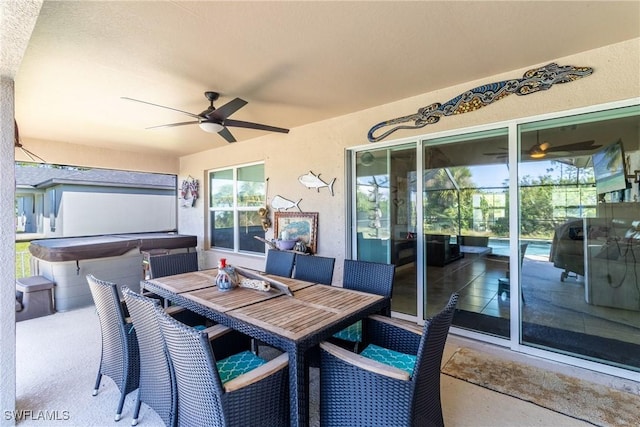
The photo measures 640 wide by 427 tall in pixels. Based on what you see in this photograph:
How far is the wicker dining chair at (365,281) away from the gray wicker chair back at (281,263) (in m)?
0.72

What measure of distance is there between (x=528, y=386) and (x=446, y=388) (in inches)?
25.1

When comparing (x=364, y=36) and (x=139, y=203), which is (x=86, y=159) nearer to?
(x=139, y=203)

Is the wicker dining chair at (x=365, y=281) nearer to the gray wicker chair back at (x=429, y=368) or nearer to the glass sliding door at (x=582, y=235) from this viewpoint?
the gray wicker chair back at (x=429, y=368)

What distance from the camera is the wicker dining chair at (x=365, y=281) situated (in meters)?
2.38

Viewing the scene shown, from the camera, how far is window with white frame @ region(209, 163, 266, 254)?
5.21m

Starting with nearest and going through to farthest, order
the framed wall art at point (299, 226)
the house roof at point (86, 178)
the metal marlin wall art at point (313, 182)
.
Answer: the metal marlin wall art at point (313, 182) → the framed wall art at point (299, 226) → the house roof at point (86, 178)

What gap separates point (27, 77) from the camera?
106 inches

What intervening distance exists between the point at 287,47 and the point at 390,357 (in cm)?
233

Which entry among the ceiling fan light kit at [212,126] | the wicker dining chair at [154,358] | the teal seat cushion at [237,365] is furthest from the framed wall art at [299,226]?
the teal seat cushion at [237,365]

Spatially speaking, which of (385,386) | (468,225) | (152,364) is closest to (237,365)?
(152,364)

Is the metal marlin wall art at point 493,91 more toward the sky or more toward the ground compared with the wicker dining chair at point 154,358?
more toward the sky

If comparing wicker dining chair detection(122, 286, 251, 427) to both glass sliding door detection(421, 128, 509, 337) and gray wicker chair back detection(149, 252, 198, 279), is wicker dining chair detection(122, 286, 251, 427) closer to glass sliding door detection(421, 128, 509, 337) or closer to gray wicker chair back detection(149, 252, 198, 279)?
gray wicker chair back detection(149, 252, 198, 279)

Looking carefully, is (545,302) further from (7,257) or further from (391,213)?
(7,257)

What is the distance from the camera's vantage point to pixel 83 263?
4328 millimetres
